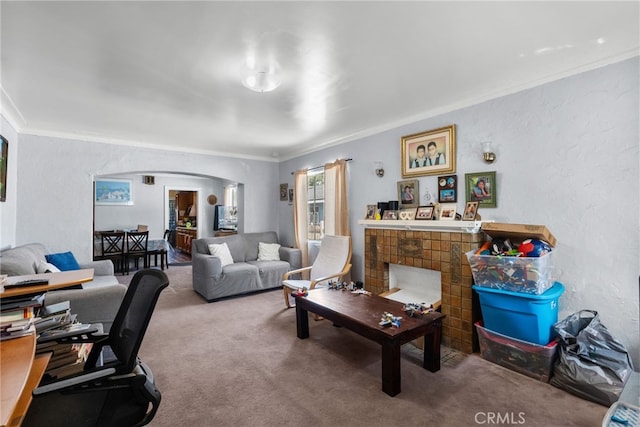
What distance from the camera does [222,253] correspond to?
15.4 feet

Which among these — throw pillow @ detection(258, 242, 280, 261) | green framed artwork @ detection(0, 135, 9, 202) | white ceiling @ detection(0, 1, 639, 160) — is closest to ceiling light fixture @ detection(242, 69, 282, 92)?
white ceiling @ detection(0, 1, 639, 160)

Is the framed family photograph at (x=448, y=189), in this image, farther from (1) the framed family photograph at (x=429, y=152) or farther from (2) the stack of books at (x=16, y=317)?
(2) the stack of books at (x=16, y=317)

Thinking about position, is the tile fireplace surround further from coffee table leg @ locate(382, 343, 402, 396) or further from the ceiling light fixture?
the ceiling light fixture

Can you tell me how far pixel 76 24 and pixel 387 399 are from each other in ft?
10.2

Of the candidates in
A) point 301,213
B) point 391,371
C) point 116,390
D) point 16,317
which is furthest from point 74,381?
point 301,213

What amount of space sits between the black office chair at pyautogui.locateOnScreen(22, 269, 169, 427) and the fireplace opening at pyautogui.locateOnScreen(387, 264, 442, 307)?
248 centimetres

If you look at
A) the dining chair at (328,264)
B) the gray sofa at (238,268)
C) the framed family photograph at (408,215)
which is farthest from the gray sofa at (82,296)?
the framed family photograph at (408,215)

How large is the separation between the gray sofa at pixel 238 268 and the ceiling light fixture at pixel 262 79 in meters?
2.65

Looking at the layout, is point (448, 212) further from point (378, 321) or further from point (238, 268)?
point (238, 268)

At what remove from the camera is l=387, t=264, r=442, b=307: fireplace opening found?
3178mm

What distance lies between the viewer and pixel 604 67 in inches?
88.3

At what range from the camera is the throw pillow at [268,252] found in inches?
205

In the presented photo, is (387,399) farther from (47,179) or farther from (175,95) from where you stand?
(47,179)

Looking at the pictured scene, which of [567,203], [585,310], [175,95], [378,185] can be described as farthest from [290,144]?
[585,310]
